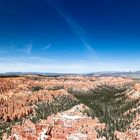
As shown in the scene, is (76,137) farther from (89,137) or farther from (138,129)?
(138,129)

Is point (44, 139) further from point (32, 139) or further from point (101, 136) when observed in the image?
point (101, 136)

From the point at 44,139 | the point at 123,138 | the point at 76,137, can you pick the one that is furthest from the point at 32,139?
the point at 123,138

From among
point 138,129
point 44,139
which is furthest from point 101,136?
point 44,139

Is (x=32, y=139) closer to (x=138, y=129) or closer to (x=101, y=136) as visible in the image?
(x=101, y=136)

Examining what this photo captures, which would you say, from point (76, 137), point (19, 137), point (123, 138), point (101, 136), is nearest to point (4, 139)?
point (19, 137)

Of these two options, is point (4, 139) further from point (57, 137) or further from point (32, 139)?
point (57, 137)
